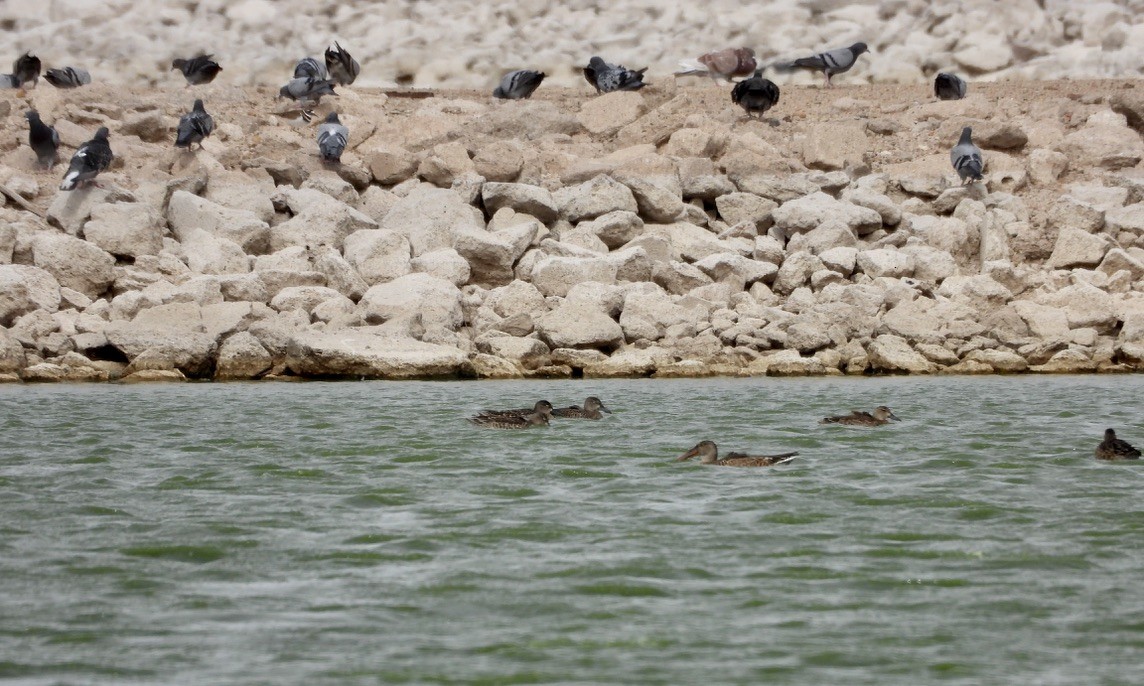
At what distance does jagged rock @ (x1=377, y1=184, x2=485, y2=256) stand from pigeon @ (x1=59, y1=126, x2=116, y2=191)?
13.2ft

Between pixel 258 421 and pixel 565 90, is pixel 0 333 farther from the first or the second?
pixel 565 90

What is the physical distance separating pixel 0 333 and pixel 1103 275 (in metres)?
14.3

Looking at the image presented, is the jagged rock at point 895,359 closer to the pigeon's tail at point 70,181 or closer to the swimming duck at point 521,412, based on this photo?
the swimming duck at point 521,412

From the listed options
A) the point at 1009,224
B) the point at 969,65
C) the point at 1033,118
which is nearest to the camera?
the point at 1009,224

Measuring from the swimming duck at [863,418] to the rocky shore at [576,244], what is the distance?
4.82 m

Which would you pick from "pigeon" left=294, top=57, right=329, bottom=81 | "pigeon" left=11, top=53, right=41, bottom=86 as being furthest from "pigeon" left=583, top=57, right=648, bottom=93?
"pigeon" left=11, top=53, right=41, bottom=86

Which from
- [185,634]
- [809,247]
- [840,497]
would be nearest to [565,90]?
[809,247]

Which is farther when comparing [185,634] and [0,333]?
[0,333]

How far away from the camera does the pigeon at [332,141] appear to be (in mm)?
24094

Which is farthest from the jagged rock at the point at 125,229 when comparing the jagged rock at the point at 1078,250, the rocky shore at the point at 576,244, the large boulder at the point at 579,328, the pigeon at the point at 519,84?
the jagged rock at the point at 1078,250

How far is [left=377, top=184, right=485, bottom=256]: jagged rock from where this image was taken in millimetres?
22000

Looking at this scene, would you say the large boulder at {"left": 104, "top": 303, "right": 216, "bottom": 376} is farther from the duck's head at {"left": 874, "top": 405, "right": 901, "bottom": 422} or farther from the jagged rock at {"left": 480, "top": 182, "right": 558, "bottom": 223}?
the duck's head at {"left": 874, "top": 405, "right": 901, "bottom": 422}

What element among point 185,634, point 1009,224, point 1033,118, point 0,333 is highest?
point 1033,118

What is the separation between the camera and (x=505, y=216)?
2261 centimetres
